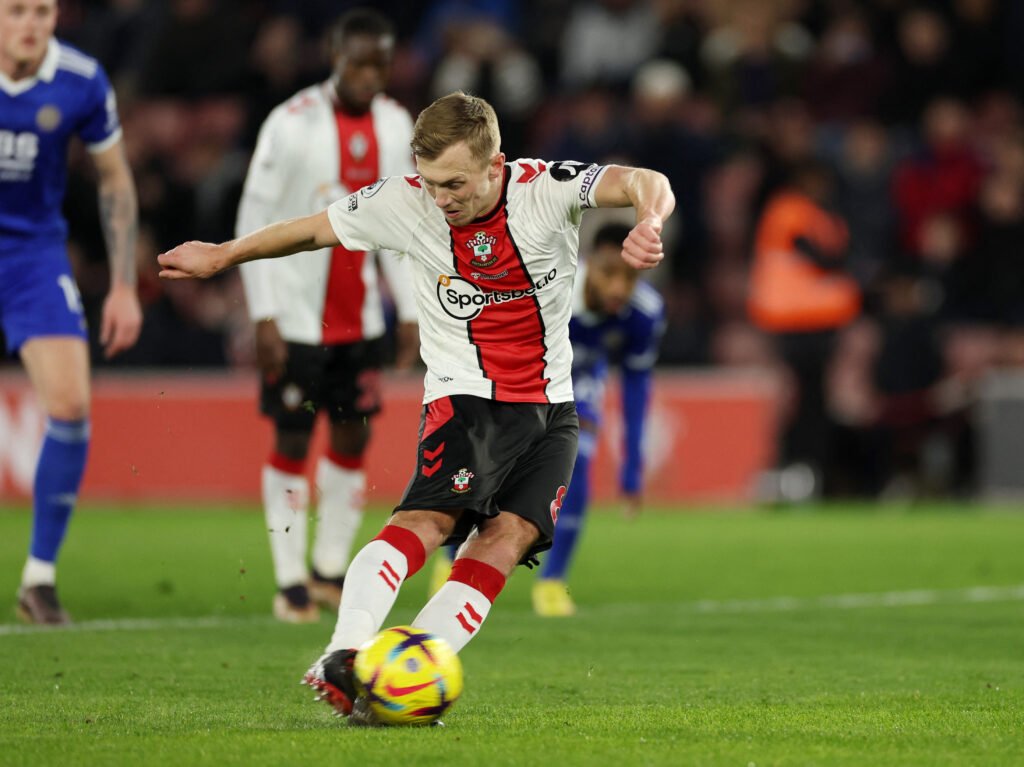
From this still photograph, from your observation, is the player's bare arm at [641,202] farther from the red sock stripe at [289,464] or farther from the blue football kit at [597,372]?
the red sock stripe at [289,464]

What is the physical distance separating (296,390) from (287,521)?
0.69m

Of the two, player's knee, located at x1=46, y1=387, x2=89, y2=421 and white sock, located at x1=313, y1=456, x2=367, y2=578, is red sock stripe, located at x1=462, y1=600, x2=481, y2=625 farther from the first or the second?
white sock, located at x1=313, y1=456, x2=367, y2=578

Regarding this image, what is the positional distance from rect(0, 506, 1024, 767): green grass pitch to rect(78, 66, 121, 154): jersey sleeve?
2102 mm

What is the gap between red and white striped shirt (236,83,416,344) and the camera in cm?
853

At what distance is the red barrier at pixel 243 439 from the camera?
49.9ft

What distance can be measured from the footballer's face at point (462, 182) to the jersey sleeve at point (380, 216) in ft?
0.45

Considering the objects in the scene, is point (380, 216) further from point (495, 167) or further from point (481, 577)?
point (481, 577)

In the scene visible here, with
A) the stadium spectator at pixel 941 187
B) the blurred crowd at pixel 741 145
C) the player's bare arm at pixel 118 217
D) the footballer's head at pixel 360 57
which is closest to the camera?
the player's bare arm at pixel 118 217

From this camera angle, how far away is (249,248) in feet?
18.1

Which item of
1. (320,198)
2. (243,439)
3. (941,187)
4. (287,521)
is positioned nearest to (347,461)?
(287,521)

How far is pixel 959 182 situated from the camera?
17.1m

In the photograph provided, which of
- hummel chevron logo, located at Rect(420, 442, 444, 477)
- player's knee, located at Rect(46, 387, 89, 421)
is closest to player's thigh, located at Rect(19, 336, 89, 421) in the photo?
player's knee, located at Rect(46, 387, 89, 421)

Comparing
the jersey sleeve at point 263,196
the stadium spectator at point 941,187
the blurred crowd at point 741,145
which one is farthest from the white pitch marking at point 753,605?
the stadium spectator at point 941,187

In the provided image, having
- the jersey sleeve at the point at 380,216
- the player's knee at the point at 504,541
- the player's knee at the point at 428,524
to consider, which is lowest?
the player's knee at the point at 504,541
